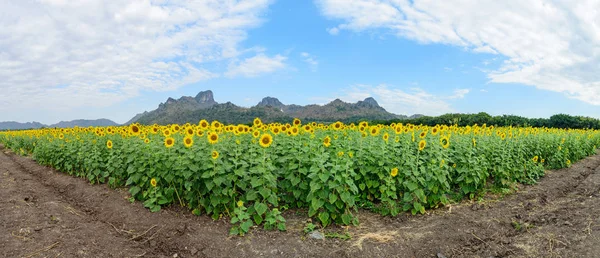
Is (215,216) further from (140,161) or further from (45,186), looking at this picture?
(45,186)

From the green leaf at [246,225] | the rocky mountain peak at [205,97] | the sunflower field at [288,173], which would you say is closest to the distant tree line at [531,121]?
the sunflower field at [288,173]

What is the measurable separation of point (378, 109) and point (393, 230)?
8275cm

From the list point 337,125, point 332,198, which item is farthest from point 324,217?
point 337,125

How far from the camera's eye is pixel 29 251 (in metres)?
4.56

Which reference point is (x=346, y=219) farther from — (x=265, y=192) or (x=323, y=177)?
(x=265, y=192)

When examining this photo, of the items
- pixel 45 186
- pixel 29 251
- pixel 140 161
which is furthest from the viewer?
pixel 45 186

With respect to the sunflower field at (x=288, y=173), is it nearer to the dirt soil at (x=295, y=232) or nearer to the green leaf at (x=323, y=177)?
the green leaf at (x=323, y=177)

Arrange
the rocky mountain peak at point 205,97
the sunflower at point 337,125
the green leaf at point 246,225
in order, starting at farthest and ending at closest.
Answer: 1. the rocky mountain peak at point 205,97
2. the sunflower at point 337,125
3. the green leaf at point 246,225

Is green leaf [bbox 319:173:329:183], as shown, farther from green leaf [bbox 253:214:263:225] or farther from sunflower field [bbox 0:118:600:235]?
green leaf [bbox 253:214:263:225]

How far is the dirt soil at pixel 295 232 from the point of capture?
4.68 m

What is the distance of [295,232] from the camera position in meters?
5.08

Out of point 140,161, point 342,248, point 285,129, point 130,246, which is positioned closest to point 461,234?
point 342,248

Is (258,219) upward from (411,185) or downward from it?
downward

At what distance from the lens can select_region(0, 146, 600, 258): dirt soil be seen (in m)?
4.68
